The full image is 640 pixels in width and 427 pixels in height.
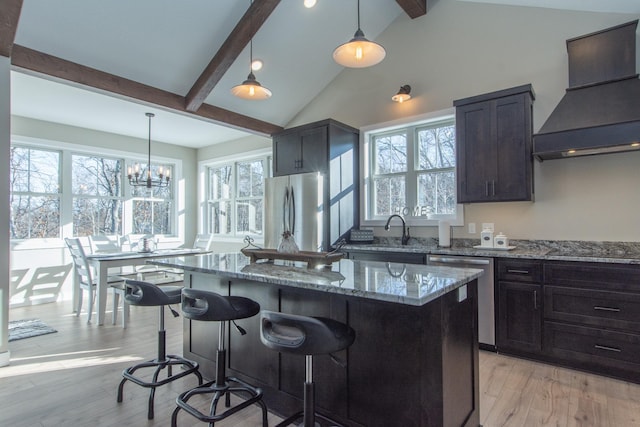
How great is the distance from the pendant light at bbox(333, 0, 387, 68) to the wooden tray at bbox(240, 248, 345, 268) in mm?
1450

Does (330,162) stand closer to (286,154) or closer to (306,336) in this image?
(286,154)

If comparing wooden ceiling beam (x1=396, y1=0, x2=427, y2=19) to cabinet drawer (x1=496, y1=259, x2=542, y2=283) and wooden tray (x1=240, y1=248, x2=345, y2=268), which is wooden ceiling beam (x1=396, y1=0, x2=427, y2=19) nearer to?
cabinet drawer (x1=496, y1=259, x2=542, y2=283)

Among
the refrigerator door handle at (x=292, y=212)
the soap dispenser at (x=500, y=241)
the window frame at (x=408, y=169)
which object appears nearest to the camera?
the soap dispenser at (x=500, y=241)

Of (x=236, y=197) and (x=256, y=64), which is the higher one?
(x=256, y=64)

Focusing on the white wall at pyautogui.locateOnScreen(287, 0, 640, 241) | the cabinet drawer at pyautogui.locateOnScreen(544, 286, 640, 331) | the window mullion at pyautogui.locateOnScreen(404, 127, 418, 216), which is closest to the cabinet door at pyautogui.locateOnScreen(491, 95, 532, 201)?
the white wall at pyautogui.locateOnScreen(287, 0, 640, 241)

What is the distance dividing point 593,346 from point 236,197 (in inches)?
228

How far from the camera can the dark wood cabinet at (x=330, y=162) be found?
433 cm

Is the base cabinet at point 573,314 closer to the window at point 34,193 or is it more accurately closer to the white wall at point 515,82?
the white wall at point 515,82

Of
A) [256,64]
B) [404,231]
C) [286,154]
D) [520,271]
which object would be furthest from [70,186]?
[520,271]

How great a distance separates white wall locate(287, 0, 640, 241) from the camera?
123 inches

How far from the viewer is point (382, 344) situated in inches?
68.4

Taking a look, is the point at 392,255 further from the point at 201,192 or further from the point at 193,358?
the point at 201,192

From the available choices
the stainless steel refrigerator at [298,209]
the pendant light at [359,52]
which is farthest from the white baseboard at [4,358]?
the pendant light at [359,52]

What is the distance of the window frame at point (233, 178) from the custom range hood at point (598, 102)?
13.8ft
